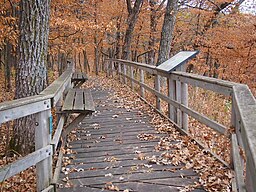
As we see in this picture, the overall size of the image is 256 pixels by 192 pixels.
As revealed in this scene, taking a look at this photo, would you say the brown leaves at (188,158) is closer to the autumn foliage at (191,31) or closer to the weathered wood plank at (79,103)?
the weathered wood plank at (79,103)

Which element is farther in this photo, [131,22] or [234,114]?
[131,22]

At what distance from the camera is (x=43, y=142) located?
3135mm

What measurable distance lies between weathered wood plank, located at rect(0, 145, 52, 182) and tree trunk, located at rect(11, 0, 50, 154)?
1.91 m

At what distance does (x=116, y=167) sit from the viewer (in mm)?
4035

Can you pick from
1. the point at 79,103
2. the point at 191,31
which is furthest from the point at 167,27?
the point at 191,31

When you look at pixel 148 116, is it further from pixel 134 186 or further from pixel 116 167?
pixel 134 186

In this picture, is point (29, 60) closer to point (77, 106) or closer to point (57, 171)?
point (77, 106)

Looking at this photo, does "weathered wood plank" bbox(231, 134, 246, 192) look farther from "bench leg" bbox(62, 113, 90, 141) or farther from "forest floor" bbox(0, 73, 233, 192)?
"bench leg" bbox(62, 113, 90, 141)

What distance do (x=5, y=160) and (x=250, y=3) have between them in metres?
14.0

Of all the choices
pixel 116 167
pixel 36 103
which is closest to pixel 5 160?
pixel 116 167

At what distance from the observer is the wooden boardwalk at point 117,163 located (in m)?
3.53

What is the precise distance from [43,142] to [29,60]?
2212 mm

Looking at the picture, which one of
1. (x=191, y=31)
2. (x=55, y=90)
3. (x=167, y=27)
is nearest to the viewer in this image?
(x=55, y=90)

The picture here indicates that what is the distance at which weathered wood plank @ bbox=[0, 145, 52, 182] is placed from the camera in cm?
255
